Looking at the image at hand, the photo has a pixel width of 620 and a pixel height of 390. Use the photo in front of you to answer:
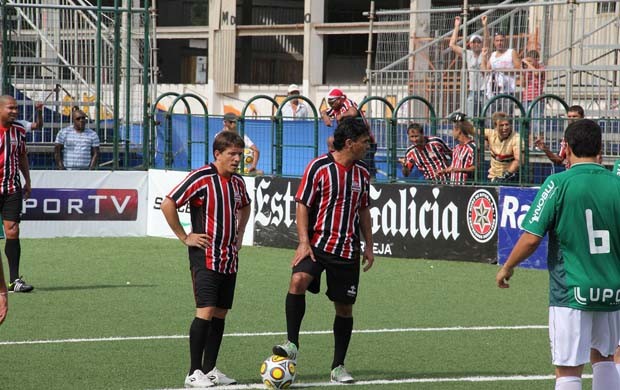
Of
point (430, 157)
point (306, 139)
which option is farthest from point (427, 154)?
point (306, 139)

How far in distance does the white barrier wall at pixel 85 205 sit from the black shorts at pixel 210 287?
10.9 metres

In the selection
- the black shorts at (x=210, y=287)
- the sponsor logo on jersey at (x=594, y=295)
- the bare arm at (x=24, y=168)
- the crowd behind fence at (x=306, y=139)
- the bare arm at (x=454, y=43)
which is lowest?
the black shorts at (x=210, y=287)

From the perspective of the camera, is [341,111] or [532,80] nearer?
[341,111]

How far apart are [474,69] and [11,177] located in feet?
30.6

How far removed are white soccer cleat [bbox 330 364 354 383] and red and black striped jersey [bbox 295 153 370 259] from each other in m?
0.81

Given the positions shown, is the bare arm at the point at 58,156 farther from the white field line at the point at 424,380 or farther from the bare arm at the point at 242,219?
the white field line at the point at 424,380

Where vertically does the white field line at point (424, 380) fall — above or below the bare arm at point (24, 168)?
below

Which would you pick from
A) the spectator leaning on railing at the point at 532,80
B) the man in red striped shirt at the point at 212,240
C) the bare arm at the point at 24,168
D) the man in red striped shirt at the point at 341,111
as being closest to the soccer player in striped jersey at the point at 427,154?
the man in red striped shirt at the point at 341,111

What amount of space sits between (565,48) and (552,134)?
11.5 feet

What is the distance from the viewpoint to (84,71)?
2209 cm

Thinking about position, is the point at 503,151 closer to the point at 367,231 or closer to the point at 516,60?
the point at 516,60

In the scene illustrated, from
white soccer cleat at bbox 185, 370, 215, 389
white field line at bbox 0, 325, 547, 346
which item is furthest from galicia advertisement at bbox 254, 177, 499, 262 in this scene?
white soccer cleat at bbox 185, 370, 215, 389

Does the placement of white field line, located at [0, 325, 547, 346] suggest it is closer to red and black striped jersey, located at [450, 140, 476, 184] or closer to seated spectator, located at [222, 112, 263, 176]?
red and black striped jersey, located at [450, 140, 476, 184]

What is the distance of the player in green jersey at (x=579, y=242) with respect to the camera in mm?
6691
